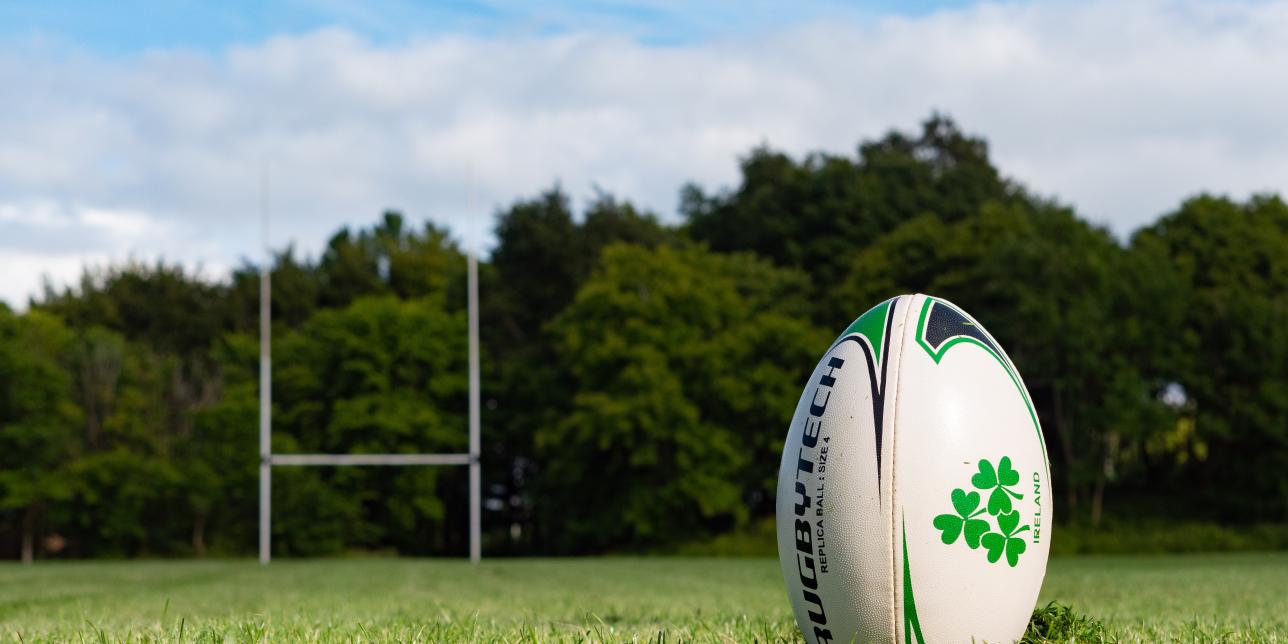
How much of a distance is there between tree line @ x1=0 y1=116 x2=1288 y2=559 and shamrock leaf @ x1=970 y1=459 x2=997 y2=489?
73.2 ft

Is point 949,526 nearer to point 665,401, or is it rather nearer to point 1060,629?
point 1060,629

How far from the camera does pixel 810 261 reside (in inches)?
1261

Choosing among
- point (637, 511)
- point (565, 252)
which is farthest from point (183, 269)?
point (637, 511)

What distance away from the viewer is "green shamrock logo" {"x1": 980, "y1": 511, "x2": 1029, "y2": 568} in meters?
3.09

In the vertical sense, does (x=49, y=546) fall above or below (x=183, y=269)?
below

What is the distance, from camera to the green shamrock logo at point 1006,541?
3.09 metres

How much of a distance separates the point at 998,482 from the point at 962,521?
14 cm

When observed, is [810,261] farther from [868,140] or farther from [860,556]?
[860,556]

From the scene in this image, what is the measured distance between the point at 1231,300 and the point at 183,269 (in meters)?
29.7

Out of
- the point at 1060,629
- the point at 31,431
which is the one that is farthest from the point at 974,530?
the point at 31,431

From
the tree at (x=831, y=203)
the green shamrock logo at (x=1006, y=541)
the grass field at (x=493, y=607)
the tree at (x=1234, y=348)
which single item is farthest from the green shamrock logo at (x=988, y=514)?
the tree at (x=831, y=203)

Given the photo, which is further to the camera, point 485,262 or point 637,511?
point 485,262

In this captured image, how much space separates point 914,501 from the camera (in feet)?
9.98

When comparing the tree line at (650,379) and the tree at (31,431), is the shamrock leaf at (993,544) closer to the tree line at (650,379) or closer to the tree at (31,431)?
the tree line at (650,379)
